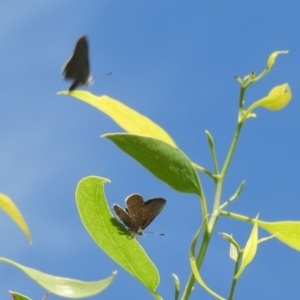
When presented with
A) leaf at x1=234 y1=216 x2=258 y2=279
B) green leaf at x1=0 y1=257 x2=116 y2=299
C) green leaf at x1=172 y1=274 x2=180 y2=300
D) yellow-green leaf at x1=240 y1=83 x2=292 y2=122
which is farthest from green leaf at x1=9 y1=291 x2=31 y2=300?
yellow-green leaf at x1=240 y1=83 x2=292 y2=122

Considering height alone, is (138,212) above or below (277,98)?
below

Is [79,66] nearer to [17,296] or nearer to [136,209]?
[136,209]

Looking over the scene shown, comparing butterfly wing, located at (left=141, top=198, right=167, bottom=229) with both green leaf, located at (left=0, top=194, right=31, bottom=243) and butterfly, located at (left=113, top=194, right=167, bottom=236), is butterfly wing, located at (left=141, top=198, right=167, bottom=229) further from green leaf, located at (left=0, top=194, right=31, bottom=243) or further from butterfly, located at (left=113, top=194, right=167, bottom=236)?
green leaf, located at (left=0, top=194, right=31, bottom=243)

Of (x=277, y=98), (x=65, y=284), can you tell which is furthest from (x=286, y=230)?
(x=65, y=284)

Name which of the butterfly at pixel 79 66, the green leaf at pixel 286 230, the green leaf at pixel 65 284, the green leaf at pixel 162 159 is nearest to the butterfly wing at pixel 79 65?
the butterfly at pixel 79 66

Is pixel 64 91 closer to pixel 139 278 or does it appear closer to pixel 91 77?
pixel 91 77
